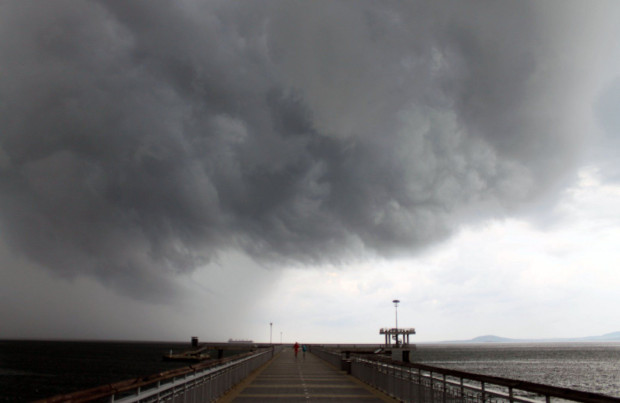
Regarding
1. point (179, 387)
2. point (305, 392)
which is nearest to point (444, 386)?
point (179, 387)

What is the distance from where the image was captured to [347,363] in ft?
99.3

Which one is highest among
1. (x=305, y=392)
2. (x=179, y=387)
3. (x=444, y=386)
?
(x=444, y=386)

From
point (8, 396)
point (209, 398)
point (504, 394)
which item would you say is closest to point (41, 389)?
point (8, 396)

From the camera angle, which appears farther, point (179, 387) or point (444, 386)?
point (179, 387)

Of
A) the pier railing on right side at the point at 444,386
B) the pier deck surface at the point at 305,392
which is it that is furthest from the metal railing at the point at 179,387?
the pier railing on right side at the point at 444,386

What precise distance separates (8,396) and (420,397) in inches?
2186

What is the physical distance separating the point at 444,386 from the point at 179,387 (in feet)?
23.8

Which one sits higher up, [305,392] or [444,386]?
[444,386]

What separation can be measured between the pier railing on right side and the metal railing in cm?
593

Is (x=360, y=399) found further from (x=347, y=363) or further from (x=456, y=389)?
(x=347, y=363)

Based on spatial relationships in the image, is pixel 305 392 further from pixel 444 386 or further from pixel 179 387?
pixel 444 386

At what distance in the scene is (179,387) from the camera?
545 inches

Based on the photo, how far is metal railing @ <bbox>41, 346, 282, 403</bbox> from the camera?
711cm

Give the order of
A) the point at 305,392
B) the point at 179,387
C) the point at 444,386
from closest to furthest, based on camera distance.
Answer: the point at 444,386 < the point at 179,387 < the point at 305,392
